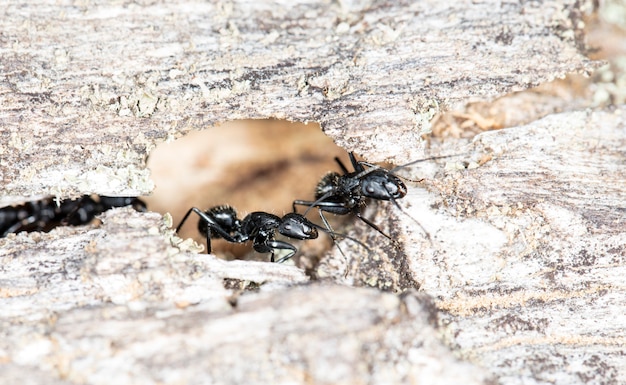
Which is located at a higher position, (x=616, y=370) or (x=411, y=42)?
(x=411, y=42)

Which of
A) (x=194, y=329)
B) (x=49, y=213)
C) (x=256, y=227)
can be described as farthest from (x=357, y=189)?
(x=49, y=213)

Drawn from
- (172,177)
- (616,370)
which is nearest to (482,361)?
(616,370)

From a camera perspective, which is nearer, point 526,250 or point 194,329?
point 194,329

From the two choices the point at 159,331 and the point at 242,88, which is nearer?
the point at 159,331

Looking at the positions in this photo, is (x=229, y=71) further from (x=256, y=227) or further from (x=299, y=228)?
(x=256, y=227)

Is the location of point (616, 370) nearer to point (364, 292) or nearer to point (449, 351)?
point (449, 351)
